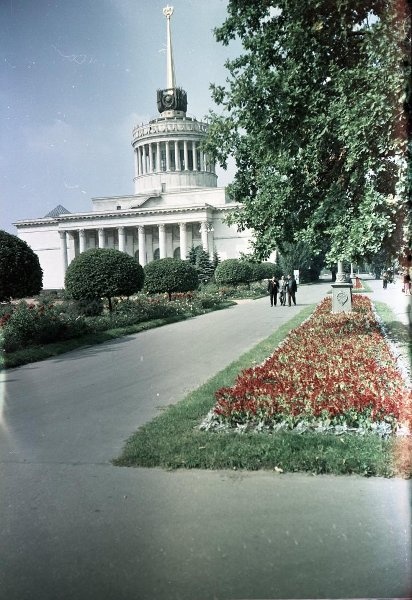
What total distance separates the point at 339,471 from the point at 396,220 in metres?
4.06

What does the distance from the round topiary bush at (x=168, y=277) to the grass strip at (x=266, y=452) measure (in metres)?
18.9

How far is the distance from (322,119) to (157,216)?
198ft

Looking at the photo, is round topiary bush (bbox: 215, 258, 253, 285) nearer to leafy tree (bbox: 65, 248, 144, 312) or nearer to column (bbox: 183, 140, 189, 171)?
leafy tree (bbox: 65, 248, 144, 312)

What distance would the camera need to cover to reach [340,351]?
7215 millimetres

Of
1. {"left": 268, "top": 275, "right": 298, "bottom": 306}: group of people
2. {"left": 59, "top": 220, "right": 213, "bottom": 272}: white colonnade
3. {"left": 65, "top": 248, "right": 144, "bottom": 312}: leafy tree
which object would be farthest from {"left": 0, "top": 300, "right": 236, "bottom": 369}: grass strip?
{"left": 59, "top": 220, "right": 213, "bottom": 272}: white colonnade

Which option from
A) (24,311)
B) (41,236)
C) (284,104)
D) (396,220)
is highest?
(41,236)

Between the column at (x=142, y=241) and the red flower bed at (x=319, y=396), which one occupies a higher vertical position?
the column at (x=142, y=241)

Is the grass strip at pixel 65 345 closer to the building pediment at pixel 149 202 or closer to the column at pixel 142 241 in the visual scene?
the column at pixel 142 241

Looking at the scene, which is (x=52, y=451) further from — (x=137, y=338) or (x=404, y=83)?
(x=137, y=338)

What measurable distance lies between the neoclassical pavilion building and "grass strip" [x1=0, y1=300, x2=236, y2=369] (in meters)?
49.3

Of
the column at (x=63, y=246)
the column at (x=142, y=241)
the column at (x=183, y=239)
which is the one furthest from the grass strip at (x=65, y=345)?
the column at (x=63, y=246)

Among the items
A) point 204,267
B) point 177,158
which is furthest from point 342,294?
point 177,158

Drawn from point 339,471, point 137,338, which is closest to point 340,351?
point 339,471

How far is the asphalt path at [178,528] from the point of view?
261cm
